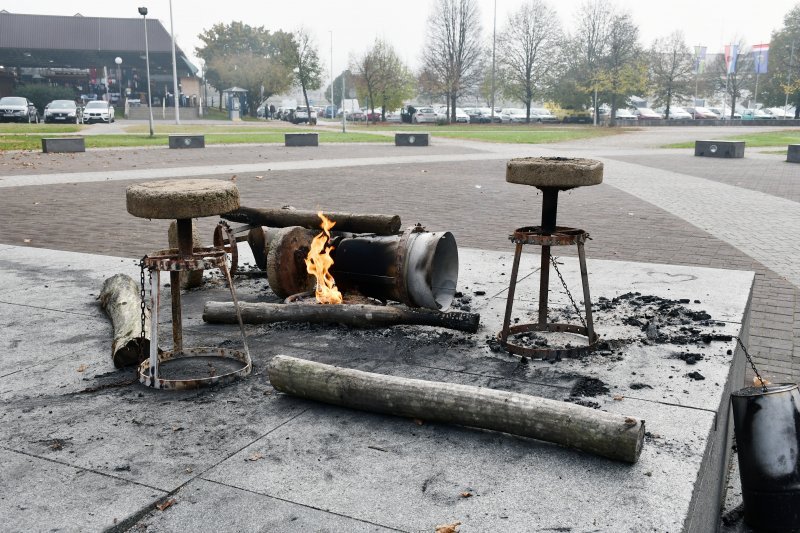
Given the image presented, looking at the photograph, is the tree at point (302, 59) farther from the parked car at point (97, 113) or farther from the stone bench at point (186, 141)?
the stone bench at point (186, 141)

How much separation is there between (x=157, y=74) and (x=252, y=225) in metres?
73.7

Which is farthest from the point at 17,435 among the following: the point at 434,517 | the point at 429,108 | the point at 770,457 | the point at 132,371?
the point at 429,108

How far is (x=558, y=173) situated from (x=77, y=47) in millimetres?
75115

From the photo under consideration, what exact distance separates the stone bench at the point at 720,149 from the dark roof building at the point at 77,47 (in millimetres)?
57320

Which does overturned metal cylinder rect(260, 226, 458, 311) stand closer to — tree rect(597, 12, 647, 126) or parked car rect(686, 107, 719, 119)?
tree rect(597, 12, 647, 126)

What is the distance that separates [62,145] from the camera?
25.1 meters

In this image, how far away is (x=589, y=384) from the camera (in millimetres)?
4020

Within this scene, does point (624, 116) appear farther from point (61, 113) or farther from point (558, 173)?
point (558, 173)

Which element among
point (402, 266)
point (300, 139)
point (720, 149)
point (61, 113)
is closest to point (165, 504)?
point (402, 266)

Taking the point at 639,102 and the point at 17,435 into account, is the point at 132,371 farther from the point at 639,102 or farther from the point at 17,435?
the point at 639,102

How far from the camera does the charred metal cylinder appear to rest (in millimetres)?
4938

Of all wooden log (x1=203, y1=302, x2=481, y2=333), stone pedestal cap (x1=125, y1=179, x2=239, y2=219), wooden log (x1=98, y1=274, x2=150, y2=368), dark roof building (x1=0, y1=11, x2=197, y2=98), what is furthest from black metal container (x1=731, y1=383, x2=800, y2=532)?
dark roof building (x1=0, y1=11, x2=197, y2=98)

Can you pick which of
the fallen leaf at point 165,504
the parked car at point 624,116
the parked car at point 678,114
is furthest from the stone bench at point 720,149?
the parked car at point 678,114

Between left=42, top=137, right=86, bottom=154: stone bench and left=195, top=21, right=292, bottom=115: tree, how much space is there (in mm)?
49518
